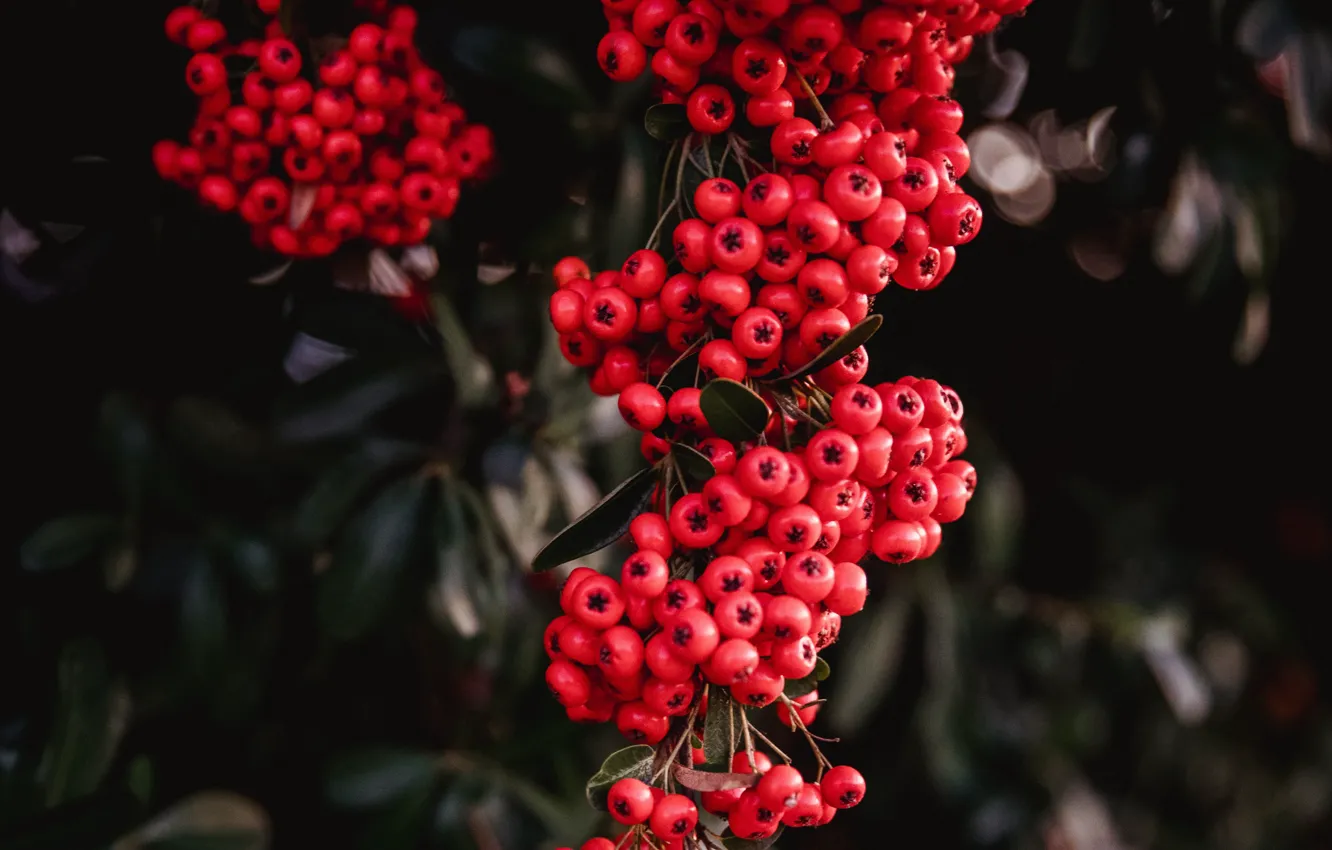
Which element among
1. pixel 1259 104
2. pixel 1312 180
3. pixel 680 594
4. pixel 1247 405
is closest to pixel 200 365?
pixel 680 594

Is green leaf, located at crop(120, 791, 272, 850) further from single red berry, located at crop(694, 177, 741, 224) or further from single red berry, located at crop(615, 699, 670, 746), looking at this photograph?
single red berry, located at crop(694, 177, 741, 224)

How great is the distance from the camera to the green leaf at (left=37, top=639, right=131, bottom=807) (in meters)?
1.19

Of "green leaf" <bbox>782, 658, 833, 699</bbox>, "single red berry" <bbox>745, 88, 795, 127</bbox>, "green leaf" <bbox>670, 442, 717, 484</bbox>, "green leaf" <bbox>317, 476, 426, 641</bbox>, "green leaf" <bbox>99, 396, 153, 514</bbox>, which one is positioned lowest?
"green leaf" <bbox>99, 396, 153, 514</bbox>

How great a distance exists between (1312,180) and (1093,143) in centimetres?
72

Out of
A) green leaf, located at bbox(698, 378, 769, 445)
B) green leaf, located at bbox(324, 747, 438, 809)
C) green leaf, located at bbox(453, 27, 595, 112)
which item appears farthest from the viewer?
green leaf, located at bbox(324, 747, 438, 809)

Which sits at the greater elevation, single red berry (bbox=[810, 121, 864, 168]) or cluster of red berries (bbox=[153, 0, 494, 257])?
single red berry (bbox=[810, 121, 864, 168])

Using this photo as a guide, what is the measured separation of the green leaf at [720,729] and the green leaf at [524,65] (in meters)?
0.77

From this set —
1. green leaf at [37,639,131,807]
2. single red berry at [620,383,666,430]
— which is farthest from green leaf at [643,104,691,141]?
green leaf at [37,639,131,807]

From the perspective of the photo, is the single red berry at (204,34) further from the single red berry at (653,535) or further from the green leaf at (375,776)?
the green leaf at (375,776)

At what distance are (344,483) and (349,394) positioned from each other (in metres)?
0.15

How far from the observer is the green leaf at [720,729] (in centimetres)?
70

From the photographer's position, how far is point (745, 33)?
2.38 ft

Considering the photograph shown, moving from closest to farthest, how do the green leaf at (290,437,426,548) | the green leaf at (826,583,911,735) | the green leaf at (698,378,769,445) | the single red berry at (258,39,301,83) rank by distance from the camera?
the green leaf at (698,378,769,445), the single red berry at (258,39,301,83), the green leaf at (290,437,426,548), the green leaf at (826,583,911,735)

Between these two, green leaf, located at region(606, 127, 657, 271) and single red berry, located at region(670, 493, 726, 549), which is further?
green leaf, located at region(606, 127, 657, 271)
